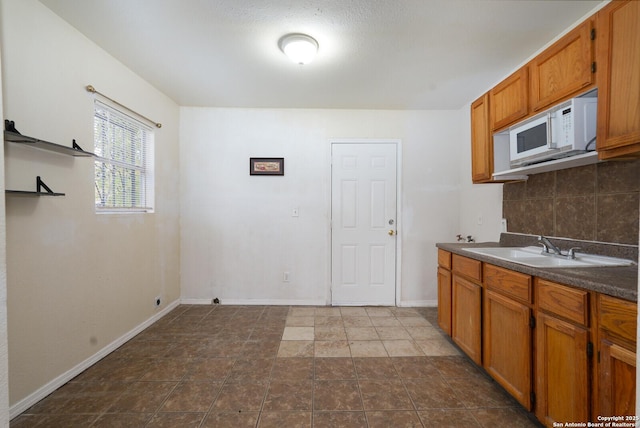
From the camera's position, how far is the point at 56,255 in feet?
5.51

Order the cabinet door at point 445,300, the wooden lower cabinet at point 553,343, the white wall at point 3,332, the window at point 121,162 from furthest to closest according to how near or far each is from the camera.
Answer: the cabinet door at point 445,300
the window at point 121,162
the wooden lower cabinet at point 553,343
the white wall at point 3,332

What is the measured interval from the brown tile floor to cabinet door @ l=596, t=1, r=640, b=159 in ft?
5.26

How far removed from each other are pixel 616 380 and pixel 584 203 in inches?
46.1

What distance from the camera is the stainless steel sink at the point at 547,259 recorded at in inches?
56.6

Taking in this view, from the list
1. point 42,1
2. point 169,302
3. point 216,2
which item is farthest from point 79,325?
point 216,2

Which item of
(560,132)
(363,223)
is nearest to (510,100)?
(560,132)

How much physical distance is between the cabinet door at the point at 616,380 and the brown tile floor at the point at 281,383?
587mm

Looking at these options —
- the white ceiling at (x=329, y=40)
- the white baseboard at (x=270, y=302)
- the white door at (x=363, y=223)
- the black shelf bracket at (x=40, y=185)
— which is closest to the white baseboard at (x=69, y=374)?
the white baseboard at (x=270, y=302)

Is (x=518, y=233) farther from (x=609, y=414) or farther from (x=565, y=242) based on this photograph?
(x=609, y=414)

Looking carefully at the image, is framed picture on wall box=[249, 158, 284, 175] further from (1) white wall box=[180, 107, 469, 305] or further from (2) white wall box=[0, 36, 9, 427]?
(2) white wall box=[0, 36, 9, 427]

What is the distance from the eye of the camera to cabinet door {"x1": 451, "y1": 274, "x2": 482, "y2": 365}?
1.80m

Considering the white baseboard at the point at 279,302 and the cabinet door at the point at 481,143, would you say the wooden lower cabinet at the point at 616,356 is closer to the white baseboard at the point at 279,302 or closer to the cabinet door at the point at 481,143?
the cabinet door at the point at 481,143

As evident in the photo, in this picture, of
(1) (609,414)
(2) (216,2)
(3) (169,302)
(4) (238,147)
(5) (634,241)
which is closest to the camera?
(1) (609,414)

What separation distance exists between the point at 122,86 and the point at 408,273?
3624mm
